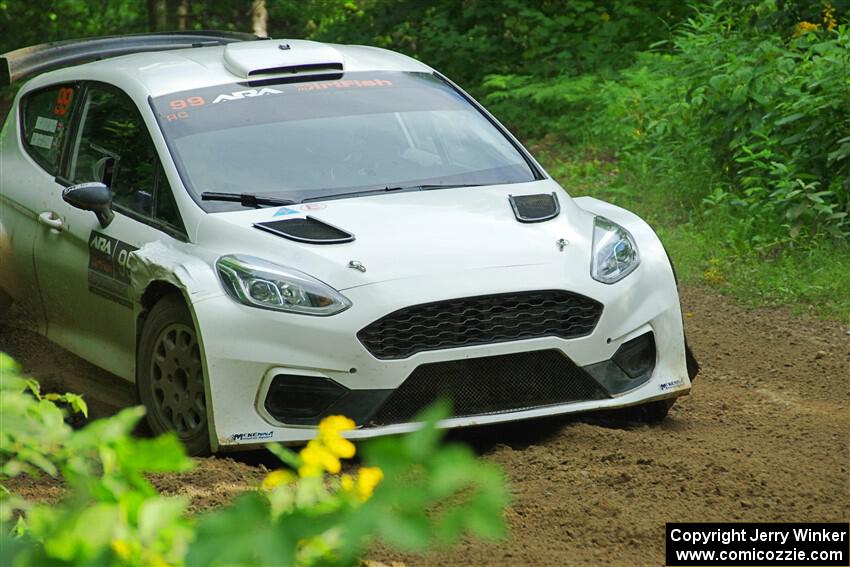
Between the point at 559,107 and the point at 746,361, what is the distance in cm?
758

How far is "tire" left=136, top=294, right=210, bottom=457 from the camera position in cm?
513

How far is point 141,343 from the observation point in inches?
→ 216

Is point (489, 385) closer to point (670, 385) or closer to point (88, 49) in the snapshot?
point (670, 385)

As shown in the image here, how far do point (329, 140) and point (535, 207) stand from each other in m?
1.07

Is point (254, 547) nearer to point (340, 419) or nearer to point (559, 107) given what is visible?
point (340, 419)

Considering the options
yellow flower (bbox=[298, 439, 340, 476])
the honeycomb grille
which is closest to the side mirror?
the honeycomb grille

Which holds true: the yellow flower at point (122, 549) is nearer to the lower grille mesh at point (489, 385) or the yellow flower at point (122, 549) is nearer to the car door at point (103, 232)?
the lower grille mesh at point (489, 385)

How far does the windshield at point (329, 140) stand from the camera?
5.86 m

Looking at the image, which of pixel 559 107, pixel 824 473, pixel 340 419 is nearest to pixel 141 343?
pixel 824 473

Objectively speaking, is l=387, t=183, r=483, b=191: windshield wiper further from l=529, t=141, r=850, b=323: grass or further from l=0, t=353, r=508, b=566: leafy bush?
l=0, t=353, r=508, b=566: leafy bush

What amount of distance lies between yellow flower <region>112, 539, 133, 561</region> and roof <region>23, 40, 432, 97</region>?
480cm

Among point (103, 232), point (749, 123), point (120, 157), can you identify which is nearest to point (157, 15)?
point (749, 123)

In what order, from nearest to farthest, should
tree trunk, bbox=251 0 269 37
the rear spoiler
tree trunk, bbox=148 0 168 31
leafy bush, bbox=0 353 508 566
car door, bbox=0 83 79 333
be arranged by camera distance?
leafy bush, bbox=0 353 508 566
car door, bbox=0 83 79 333
the rear spoiler
tree trunk, bbox=148 0 168 31
tree trunk, bbox=251 0 269 37

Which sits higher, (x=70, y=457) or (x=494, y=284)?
(x=70, y=457)
